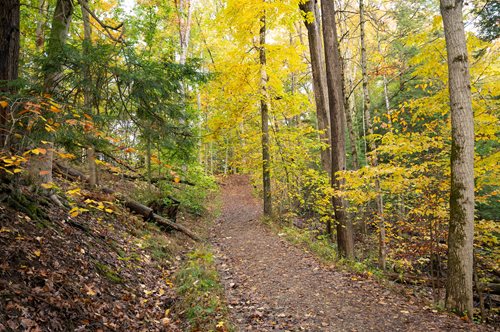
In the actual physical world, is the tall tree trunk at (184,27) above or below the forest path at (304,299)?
above

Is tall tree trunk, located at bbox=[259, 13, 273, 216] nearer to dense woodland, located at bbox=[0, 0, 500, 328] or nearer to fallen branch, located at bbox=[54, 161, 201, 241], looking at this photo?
dense woodland, located at bbox=[0, 0, 500, 328]

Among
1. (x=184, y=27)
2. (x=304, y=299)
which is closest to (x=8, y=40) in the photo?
(x=304, y=299)

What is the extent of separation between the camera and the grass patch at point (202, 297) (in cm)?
463

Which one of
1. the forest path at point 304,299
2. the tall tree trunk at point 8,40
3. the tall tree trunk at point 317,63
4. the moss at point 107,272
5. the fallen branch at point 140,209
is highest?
the tall tree trunk at point 317,63

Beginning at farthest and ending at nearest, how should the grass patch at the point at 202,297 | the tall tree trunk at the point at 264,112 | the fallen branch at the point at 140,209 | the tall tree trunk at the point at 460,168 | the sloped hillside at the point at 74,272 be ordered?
the tall tree trunk at the point at 264,112
the fallen branch at the point at 140,209
the tall tree trunk at the point at 460,168
the grass patch at the point at 202,297
the sloped hillside at the point at 74,272

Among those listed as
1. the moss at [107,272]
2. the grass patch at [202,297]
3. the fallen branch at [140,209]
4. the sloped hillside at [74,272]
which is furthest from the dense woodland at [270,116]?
the grass patch at [202,297]

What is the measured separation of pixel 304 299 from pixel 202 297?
1914mm

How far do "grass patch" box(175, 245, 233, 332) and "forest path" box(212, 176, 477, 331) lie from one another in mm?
296

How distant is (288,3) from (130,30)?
18.7 feet

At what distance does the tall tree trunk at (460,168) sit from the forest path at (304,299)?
678 mm

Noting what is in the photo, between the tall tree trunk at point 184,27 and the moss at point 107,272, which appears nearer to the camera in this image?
the moss at point 107,272

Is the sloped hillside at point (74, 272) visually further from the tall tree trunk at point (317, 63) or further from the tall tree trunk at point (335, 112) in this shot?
the tall tree trunk at point (317, 63)

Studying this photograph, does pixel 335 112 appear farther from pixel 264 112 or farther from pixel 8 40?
pixel 8 40

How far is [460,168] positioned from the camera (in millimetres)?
5648
